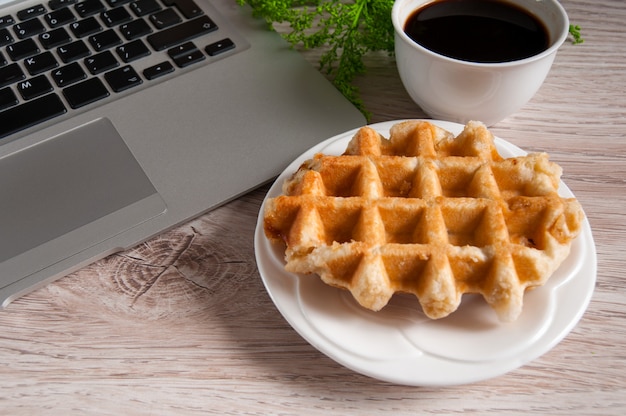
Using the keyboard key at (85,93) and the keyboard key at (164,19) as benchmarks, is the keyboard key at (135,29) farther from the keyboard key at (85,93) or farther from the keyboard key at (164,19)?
the keyboard key at (85,93)

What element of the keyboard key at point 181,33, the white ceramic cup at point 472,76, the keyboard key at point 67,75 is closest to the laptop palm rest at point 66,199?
the keyboard key at point 67,75

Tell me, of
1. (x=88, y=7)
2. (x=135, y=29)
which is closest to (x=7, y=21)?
(x=88, y=7)

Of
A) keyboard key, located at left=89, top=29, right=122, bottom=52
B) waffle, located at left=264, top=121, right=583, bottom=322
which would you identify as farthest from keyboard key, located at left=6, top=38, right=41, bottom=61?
waffle, located at left=264, top=121, right=583, bottom=322

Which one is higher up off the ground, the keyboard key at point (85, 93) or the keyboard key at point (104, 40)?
the keyboard key at point (104, 40)

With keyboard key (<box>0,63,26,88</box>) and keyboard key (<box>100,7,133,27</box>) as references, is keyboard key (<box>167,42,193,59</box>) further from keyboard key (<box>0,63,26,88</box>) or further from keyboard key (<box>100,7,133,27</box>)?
keyboard key (<box>0,63,26,88</box>)

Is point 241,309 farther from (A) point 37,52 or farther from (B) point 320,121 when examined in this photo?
(A) point 37,52

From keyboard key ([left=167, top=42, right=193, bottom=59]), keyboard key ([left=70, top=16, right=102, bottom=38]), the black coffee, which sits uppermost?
the black coffee

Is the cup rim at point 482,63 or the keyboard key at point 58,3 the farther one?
the keyboard key at point 58,3
